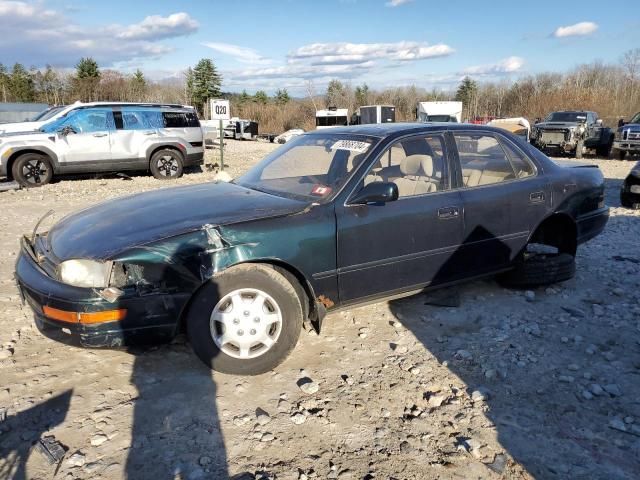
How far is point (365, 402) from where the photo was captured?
2.95 metres

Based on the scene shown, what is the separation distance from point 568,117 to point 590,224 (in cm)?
1830

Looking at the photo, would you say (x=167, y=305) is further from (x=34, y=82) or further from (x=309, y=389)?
(x=34, y=82)

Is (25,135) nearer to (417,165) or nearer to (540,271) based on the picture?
(417,165)

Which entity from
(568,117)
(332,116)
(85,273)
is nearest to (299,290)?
(85,273)

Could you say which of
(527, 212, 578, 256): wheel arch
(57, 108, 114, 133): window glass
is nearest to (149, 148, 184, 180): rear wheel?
(57, 108, 114, 133): window glass

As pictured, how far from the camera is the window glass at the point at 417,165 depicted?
386cm

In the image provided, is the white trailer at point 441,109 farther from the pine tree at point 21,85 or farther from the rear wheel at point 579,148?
the pine tree at point 21,85

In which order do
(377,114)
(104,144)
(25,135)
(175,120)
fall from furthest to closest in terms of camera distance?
(377,114) < (175,120) < (104,144) < (25,135)

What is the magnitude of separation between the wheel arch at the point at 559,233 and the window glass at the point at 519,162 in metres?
0.50

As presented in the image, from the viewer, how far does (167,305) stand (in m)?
2.94

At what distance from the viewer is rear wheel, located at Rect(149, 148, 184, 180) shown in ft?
41.5

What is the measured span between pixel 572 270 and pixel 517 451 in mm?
2714

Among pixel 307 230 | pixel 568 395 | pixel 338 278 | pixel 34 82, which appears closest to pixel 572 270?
pixel 568 395

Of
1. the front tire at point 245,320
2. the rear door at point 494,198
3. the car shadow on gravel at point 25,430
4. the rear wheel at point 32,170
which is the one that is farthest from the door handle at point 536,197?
the rear wheel at point 32,170
